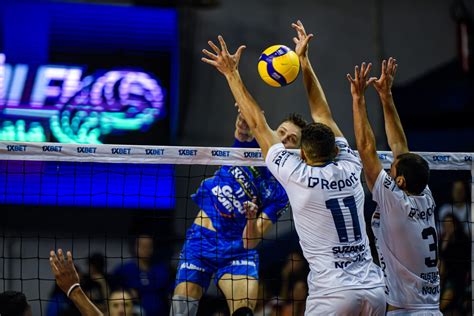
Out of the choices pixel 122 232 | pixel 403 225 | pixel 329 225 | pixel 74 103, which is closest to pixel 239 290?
pixel 403 225

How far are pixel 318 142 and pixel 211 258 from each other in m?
2.58

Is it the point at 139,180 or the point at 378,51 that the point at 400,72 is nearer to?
the point at 378,51

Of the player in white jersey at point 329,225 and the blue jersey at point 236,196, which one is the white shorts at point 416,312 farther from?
the blue jersey at point 236,196

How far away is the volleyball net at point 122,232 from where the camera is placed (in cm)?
1002

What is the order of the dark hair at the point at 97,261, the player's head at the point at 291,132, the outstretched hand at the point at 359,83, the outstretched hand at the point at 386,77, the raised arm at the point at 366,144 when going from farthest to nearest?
the dark hair at the point at 97,261 → the player's head at the point at 291,132 → the outstretched hand at the point at 386,77 → the outstretched hand at the point at 359,83 → the raised arm at the point at 366,144

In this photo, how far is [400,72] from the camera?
12.3 metres

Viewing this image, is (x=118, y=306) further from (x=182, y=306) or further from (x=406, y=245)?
(x=406, y=245)

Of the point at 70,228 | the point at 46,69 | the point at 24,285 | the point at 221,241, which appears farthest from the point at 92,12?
the point at 221,241

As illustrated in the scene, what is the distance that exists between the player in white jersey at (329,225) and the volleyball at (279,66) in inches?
25.0

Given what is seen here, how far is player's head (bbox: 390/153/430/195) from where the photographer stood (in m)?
6.23

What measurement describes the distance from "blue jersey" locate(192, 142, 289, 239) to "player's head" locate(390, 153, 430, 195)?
182 cm

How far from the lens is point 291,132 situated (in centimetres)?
734

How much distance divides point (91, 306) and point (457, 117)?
25.5 ft

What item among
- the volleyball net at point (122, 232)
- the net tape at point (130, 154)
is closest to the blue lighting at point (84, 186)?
the volleyball net at point (122, 232)
